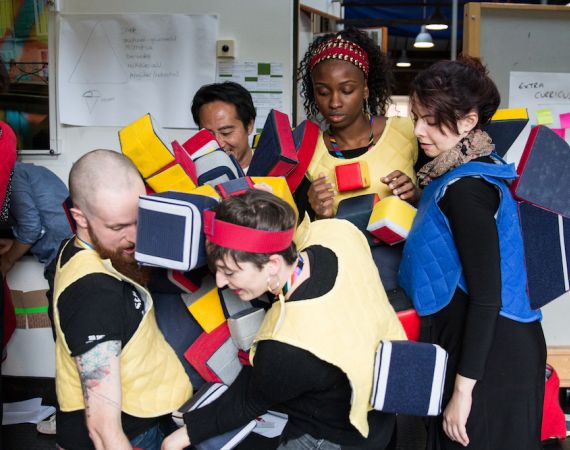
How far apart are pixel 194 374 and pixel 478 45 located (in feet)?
6.29

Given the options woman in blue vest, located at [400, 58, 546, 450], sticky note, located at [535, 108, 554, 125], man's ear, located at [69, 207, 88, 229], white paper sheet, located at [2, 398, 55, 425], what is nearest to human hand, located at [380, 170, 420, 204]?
woman in blue vest, located at [400, 58, 546, 450]

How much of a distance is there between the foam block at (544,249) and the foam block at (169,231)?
0.81 metres

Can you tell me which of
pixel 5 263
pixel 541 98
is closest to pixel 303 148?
pixel 541 98

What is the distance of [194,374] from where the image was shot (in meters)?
1.67

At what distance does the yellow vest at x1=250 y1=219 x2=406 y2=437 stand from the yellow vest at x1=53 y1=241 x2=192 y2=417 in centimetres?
30

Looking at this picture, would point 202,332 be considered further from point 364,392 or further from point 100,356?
point 364,392

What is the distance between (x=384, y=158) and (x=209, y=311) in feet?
2.32

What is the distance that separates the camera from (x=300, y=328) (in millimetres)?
1331

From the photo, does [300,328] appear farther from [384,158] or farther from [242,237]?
[384,158]

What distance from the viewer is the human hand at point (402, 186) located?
1.76 m

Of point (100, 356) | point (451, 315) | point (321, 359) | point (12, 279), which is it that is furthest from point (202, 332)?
point (12, 279)

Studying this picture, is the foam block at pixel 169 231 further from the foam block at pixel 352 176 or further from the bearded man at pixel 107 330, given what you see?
the foam block at pixel 352 176

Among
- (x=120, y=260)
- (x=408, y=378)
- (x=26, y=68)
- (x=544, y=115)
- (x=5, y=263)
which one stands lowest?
(x=5, y=263)

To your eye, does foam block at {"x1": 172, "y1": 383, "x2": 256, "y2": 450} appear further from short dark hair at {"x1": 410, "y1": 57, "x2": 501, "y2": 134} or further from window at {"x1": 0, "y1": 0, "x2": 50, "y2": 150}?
window at {"x1": 0, "y1": 0, "x2": 50, "y2": 150}
